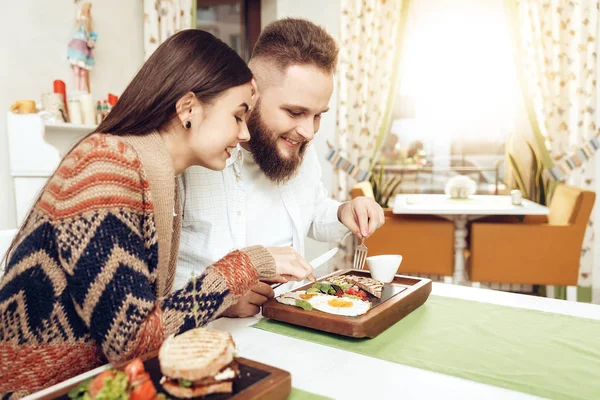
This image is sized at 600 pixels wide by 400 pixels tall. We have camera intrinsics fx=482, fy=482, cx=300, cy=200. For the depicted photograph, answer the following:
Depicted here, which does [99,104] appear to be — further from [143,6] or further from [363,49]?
[363,49]

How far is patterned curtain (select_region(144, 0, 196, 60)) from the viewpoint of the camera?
3955mm

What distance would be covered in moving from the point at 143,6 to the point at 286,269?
357 cm

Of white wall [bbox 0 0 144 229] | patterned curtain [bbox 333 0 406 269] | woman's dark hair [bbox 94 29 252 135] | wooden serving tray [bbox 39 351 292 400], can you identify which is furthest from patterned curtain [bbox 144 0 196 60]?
wooden serving tray [bbox 39 351 292 400]

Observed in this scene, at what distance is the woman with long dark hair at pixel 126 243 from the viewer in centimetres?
90

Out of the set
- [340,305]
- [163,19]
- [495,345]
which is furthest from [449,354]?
[163,19]

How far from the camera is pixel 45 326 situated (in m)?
0.98

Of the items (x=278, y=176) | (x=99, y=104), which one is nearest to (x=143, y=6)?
(x=99, y=104)

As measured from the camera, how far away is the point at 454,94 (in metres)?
4.88

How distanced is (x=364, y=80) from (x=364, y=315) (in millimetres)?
4080

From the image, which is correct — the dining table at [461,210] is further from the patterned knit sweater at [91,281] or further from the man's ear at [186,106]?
the patterned knit sweater at [91,281]

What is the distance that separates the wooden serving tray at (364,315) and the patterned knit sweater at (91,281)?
167 millimetres

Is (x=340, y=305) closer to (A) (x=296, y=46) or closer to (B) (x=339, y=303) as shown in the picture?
(B) (x=339, y=303)

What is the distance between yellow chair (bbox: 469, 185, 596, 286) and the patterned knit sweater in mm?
3097

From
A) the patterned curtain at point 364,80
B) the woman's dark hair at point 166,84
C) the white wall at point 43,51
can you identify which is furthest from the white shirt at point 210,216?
the patterned curtain at point 364,80
